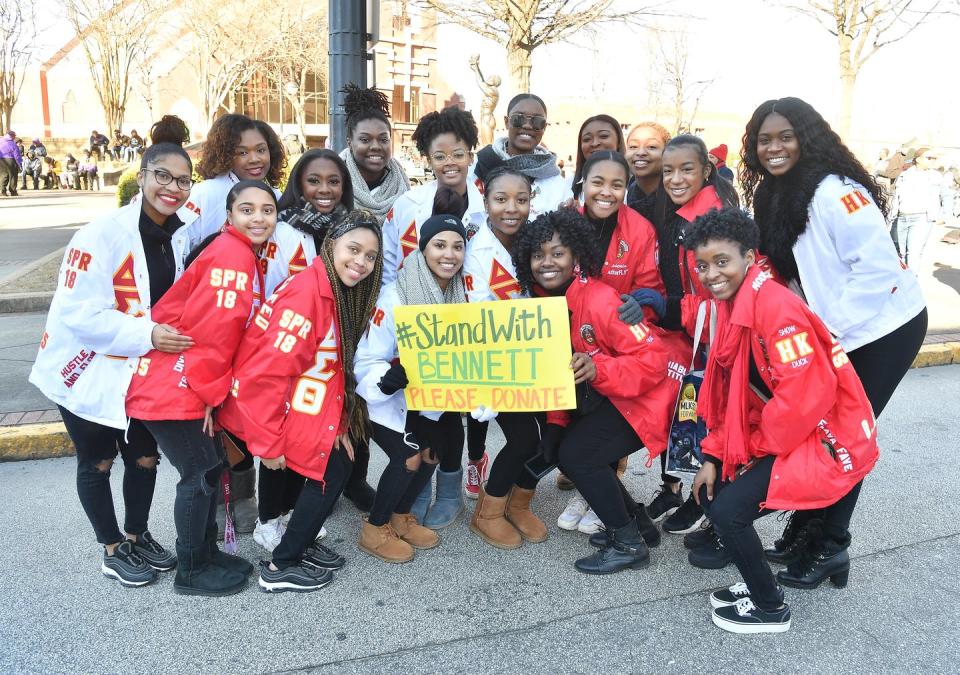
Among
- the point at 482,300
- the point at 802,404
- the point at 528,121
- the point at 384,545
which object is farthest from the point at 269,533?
the point at 528,121

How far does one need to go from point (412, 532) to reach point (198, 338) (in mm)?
1500

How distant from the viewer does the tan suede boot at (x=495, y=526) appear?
366 cm

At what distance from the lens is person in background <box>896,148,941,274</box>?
391 inches

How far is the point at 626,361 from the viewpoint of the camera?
10.7ft

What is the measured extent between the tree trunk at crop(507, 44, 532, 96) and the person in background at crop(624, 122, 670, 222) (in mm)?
6501

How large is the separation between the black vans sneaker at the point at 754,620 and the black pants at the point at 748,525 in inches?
1.3

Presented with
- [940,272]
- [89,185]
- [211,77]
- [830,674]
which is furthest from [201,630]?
[211,77]

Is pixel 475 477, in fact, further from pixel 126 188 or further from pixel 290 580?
pixel 126 188

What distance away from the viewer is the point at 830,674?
2.69 meters

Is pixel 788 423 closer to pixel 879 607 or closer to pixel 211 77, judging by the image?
pixel 879 607

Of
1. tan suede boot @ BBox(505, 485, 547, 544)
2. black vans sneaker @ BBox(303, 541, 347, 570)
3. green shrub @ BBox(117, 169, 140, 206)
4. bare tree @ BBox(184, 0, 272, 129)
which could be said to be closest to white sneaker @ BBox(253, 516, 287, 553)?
black vans sneaker @ BBox(303, 541, 347, 570)

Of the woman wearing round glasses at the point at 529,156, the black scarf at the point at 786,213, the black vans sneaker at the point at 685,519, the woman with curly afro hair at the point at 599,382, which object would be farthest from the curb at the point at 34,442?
the black scarf at the point at 786,213

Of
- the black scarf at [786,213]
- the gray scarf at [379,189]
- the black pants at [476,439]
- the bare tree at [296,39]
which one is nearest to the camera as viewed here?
the black scarf at [786,213]

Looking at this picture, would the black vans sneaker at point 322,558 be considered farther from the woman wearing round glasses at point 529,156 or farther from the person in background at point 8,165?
the person in background at point 8,165
